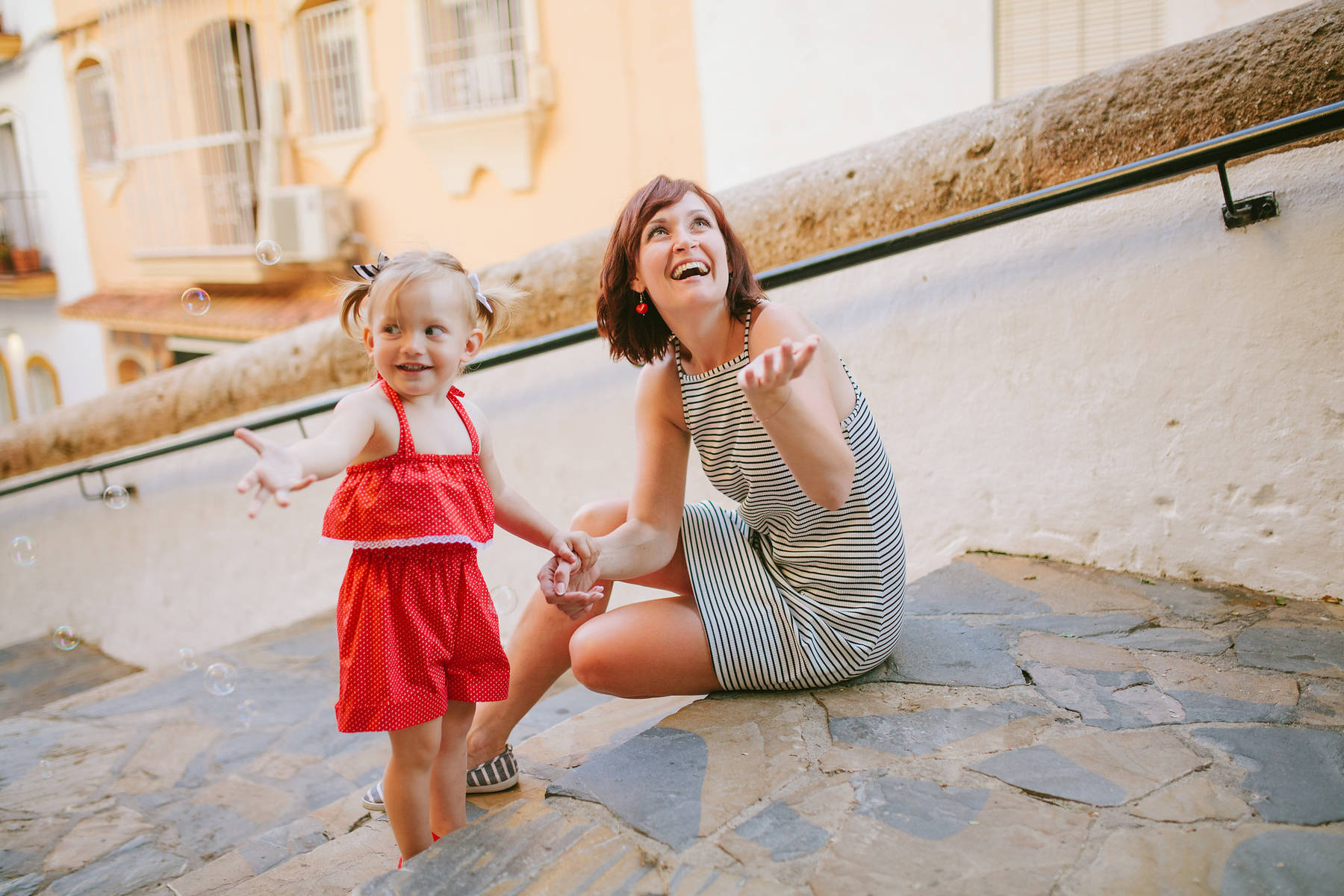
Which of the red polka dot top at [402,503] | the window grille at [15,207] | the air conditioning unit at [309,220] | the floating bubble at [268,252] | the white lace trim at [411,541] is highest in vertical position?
the window grille at [15,207]

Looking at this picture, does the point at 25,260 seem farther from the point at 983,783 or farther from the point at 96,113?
the point at 983,783

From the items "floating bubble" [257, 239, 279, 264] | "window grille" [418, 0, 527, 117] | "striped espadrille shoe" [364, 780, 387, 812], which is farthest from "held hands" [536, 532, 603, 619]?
"window grille" [418, 0, 527, 117]

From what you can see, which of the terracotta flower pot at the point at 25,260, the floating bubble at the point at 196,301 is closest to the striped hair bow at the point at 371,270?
the floating bubble at the point at 196,301

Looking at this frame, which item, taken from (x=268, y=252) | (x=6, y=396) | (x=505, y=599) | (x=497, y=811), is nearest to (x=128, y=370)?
(x=6, y=396)

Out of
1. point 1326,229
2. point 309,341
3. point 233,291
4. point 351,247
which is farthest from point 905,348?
point 233,291

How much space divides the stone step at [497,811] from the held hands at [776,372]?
73cm

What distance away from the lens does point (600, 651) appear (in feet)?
5.97

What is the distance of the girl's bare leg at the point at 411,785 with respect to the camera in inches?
62.3

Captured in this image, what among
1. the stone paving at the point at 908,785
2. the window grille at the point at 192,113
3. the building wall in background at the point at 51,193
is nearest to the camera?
the stone paving at the point at 908,785

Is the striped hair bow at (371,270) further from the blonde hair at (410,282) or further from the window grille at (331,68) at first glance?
the window grille at (331,68)

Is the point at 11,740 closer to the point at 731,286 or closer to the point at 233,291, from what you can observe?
the point at 731,286

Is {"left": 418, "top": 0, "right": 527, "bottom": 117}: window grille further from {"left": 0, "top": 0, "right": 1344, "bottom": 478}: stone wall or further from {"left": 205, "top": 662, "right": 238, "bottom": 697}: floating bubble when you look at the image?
{"left": 205, "top": 662, "right": 238, "bottom": 697}: floating bubble

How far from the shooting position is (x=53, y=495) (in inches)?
192

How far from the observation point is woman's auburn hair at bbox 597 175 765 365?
1.84 metres
